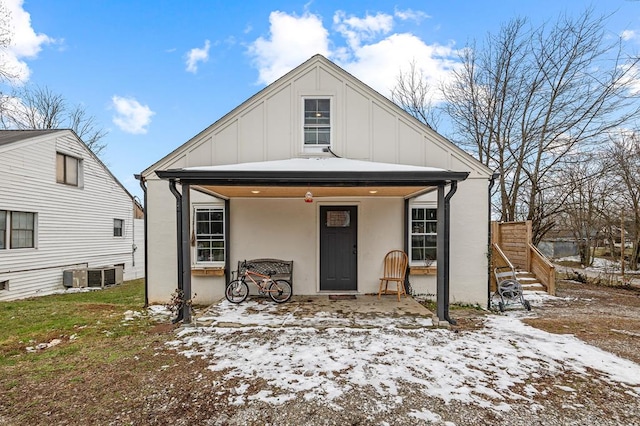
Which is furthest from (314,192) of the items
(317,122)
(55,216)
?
(55,216)

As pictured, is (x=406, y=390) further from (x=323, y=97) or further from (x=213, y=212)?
(x=323, y=97)

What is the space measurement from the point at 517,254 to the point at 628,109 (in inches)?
248

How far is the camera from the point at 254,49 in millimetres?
13055

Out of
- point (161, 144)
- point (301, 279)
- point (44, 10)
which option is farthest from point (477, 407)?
point (161, 144)

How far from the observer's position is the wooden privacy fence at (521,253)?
8.39 meters

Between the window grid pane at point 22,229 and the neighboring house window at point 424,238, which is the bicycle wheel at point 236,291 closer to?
the neighboring house window at point 424,238

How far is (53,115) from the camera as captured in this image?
20.4m

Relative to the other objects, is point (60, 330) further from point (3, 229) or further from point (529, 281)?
point (529, 281)

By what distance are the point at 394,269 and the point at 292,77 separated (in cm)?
461

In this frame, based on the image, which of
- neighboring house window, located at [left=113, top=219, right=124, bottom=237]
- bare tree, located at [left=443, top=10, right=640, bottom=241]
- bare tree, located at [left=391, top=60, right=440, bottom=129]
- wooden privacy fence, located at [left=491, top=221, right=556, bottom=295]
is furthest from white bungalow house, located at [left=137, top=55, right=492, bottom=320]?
bare tree, located at [left=391, top=60, right=440, bottom=129]

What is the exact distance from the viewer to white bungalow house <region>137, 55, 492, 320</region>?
6.71m

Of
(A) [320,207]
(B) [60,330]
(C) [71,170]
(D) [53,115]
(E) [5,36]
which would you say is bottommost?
(B) [60,330]

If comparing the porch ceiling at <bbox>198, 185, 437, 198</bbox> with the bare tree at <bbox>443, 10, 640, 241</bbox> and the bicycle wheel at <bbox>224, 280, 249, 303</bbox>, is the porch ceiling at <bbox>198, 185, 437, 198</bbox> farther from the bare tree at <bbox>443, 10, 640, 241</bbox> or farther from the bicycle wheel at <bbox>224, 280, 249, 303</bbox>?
the bare tree at <bbox>443, 10, 640, 241</bbox>

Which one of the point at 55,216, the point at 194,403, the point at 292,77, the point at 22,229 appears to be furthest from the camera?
the point at 55,216
